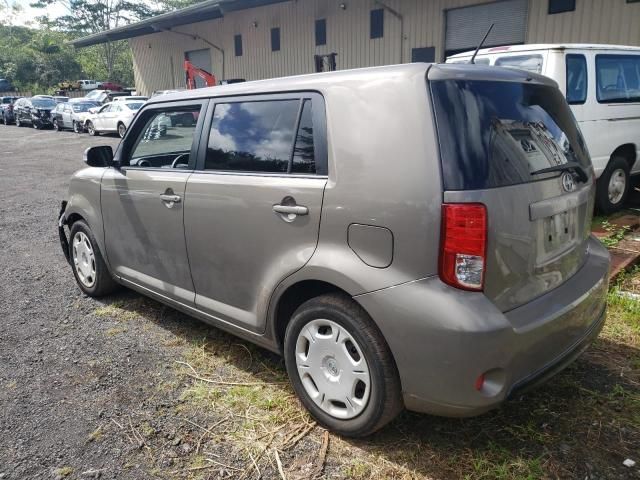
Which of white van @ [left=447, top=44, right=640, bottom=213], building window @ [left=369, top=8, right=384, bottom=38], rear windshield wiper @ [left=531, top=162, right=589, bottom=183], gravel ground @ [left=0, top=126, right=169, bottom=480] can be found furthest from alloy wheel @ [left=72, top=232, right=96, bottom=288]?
building window @ [left=369, top=8, right=384, bottom=38]

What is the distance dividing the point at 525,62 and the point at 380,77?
4521 mm

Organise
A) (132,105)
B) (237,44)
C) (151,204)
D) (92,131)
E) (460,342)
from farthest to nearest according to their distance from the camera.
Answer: (237,44), (92,131), (132,105), (151,204), (460,342)

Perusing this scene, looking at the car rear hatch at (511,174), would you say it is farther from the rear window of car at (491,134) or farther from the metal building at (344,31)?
the metal building at (344,31)

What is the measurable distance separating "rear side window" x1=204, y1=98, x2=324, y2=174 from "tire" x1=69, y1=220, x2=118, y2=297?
172cm

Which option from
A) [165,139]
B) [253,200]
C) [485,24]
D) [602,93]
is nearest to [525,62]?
[602,93]

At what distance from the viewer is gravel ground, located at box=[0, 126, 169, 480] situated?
256cm

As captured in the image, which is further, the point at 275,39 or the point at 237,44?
the point at 237,44

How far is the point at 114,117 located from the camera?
2080cm

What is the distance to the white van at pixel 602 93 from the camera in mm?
5945

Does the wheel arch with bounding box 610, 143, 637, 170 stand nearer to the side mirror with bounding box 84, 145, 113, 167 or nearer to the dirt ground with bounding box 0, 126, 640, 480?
the dirt ground with bounding box 0, 126, 640, 480

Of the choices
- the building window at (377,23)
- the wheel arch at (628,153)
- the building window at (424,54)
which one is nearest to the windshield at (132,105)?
the building window at (377,23)

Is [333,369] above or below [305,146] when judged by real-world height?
below

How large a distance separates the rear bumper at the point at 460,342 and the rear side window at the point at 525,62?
4.45 m

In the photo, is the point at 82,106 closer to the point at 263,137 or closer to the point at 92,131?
the point at 92,131
